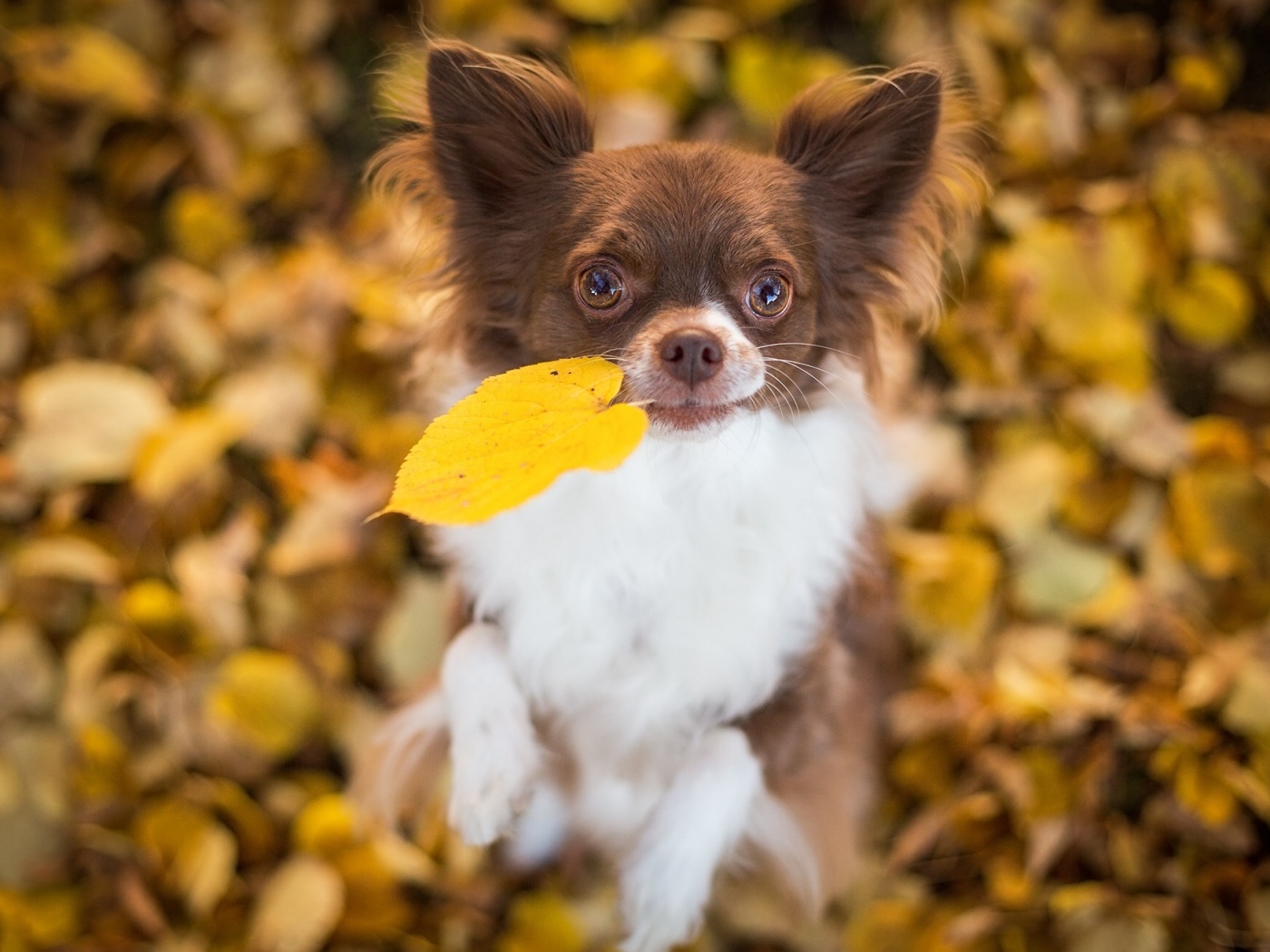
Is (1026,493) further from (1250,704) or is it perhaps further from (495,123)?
(495,123)

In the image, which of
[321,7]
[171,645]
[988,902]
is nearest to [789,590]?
[988,902]

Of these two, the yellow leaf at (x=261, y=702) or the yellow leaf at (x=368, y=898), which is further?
the yellow leaf at (x=261, y=702)

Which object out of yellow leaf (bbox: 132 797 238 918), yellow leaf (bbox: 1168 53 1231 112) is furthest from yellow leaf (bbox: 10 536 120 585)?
yellow leaf (bbox: 1168 53 1231 112)

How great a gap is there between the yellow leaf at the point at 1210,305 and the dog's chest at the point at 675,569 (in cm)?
166

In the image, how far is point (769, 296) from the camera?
78.6 inches

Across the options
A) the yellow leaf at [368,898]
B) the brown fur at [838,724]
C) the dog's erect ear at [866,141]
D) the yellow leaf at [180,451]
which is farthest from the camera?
the yellow leaf at [180,451]

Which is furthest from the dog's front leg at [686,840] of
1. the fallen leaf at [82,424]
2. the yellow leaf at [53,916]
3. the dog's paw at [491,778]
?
the fallen leaf at [82,424]

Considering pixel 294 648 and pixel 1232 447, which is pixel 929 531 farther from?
pixel 294 648

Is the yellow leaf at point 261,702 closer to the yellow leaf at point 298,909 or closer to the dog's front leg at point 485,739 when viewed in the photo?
the yellow leaf at point 298,909

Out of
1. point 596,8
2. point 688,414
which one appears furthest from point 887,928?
point 596,8

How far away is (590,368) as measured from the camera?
5.70 ft

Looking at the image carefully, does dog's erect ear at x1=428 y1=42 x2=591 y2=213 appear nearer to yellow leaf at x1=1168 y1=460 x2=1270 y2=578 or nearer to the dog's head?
the dog's head

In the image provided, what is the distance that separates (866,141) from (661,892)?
163 cm

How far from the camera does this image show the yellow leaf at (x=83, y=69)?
344 cm
